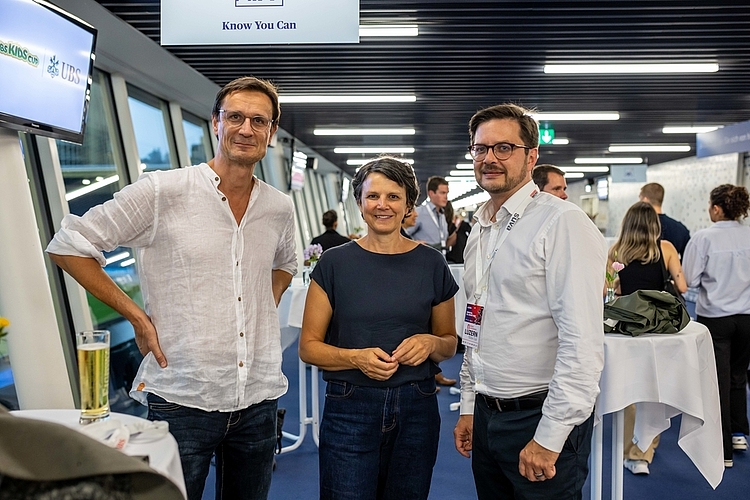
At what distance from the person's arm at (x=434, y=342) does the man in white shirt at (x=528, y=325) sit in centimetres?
6

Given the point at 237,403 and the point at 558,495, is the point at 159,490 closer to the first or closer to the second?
the point at 237,403

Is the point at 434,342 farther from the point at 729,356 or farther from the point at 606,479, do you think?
the point at 729,356

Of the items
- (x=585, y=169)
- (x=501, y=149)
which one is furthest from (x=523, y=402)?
(x=585, y=169)

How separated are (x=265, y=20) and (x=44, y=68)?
112 cm

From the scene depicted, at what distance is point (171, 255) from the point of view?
1806 mm

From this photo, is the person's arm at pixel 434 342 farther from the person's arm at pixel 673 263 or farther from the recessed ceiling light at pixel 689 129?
the recessed ceiling light at pixel 689 129

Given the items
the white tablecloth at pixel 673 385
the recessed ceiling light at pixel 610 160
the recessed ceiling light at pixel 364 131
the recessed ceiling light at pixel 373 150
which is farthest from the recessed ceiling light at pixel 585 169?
the white tablecloth at pixel 673 385

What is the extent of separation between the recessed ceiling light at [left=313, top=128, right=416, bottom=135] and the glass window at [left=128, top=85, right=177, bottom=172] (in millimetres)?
4144

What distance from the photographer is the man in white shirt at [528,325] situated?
169 cm

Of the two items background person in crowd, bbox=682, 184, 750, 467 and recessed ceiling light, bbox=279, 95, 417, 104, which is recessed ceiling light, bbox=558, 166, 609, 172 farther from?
background person in crowd, bbox=682, 184, 750, 467

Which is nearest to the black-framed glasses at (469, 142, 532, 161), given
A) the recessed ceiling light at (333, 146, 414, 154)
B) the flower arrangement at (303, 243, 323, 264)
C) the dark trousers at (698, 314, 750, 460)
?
the dark trousers at (698, 314, 750, 460)

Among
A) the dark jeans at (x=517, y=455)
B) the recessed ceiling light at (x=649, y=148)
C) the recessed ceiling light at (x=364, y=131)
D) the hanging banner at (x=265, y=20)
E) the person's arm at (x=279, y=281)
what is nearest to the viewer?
the dark jeans at (x=517, y=455)

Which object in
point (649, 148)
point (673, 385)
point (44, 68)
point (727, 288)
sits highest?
point (649, 148)

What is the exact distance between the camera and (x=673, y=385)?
2.73 m
